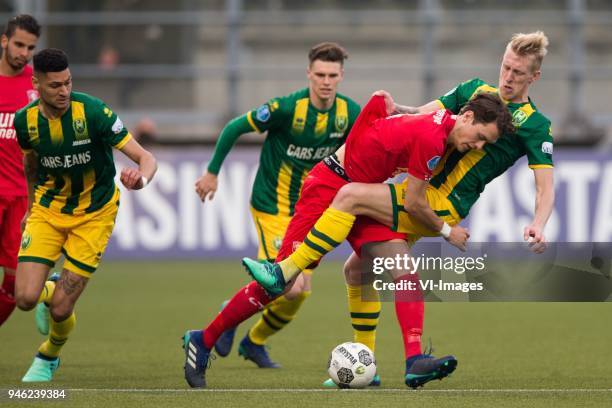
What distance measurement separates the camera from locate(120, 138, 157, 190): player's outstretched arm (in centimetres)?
676

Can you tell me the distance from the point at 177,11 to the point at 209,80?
1.34m

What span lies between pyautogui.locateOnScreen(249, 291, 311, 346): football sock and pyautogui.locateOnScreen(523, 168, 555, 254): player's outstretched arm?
81.7 inches

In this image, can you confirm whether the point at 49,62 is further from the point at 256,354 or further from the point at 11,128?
the point at 256,354

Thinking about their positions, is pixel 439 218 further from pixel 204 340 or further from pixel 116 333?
pixel 116 333

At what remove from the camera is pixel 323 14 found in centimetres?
1981

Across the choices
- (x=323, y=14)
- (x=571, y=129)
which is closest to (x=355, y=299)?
(x=571, y=129)

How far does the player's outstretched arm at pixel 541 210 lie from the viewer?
6.53m

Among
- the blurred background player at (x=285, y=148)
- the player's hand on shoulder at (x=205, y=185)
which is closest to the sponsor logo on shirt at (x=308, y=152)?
the blurred background player at (x=285, y=148)

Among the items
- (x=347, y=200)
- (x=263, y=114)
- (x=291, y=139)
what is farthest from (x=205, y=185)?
(x=347, y=200)

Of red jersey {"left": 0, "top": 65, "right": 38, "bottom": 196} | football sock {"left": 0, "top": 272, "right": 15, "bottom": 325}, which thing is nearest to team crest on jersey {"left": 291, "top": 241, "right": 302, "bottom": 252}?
football sock {"left": 0, "top": 272, "right": 15, "bottom": 325}

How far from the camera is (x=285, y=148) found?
8.62 metres

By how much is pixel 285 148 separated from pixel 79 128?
1.79 metres

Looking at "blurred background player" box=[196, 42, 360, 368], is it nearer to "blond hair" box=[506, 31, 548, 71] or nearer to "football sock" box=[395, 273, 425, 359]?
"football sock" box=[395, 273, 425, 359]

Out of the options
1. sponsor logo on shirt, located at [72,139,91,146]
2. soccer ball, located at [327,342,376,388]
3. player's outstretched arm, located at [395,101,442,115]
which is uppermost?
player's outstretched arm, located at [395,101,442,115]
